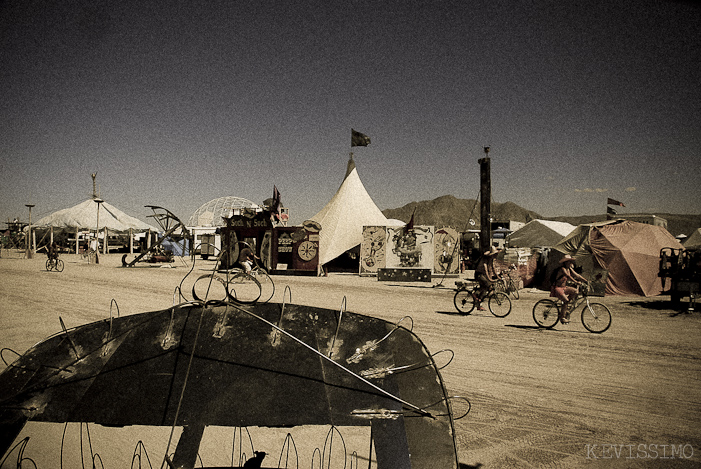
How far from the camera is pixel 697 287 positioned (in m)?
13.5

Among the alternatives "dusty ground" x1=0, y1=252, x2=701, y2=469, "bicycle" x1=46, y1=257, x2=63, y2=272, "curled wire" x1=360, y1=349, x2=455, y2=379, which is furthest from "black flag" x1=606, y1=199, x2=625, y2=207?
"bicycle" x1=46, y1=257, x2=63, y2=272

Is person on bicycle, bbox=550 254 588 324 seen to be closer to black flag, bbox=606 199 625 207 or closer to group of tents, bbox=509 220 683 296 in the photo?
group of tents, bbox=509 220 683 296

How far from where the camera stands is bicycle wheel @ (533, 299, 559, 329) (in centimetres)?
1002

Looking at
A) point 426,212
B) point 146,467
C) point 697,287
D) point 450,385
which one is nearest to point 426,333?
point 450,385

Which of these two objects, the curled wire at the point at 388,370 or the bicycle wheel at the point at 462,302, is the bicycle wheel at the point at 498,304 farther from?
the curled wire at the point at 388,370

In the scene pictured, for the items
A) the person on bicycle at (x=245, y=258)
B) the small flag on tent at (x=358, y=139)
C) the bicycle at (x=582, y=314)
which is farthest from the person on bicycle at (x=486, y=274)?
the small flag on tent at (x=358, y=139)

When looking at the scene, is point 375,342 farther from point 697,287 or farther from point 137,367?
point 697,287

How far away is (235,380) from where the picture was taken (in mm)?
1903

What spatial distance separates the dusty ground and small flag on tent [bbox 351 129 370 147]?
21.3m

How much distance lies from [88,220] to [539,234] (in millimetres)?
55629

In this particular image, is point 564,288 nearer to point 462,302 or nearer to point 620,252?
point 462,302

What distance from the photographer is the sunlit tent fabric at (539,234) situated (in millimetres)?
36156

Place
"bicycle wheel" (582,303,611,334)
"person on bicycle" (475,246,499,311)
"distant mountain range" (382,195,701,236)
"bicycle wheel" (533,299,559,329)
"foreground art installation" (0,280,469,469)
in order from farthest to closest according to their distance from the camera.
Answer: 1. "distant mountain range" (382,195,701,236)
2. "person on bicycle" (475,246,499,311)
3. "bicycle wheel" (533,299,559,329)
4. "bicycle wheel" (582,303,611,334)
5. "foreground art installation" (0,280,469,469)

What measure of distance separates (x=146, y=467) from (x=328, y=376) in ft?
10.1
